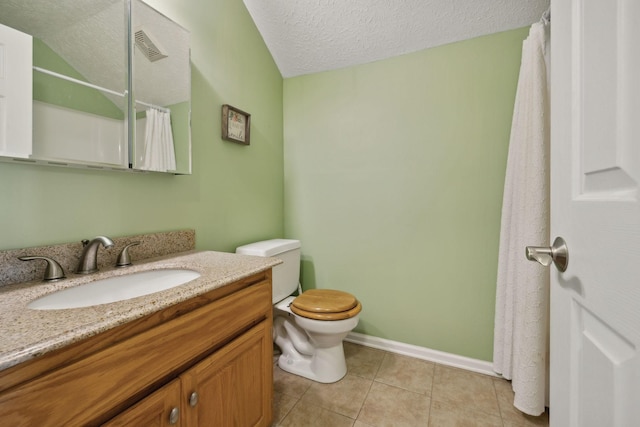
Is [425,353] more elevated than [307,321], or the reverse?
[307,321]

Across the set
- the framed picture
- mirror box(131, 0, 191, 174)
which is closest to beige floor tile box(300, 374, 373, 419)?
mirror box(131, 0, 191, 174)

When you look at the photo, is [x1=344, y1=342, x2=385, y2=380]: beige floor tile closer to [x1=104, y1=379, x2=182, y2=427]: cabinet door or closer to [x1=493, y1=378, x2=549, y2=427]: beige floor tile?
[x1=493, y1=378, x2=549, y2=427]: beige floor tile

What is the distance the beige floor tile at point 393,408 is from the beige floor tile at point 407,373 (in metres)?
0.05

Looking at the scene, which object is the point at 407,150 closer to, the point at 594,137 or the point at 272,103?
the point at 272,103

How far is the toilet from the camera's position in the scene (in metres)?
1.47

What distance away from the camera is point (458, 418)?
1.31m

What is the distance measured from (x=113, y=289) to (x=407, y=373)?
1637mm

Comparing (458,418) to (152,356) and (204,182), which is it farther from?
(204,182)

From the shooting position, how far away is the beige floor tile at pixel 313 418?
50.2 inches

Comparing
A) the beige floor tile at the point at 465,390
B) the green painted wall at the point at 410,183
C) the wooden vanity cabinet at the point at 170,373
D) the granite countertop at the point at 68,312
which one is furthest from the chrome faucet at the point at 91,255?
the beige floor tile at the point at 465,390

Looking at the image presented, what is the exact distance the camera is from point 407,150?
1.80 meters

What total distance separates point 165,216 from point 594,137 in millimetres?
1496

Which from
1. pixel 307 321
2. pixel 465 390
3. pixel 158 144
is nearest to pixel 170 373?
pixel 307 321

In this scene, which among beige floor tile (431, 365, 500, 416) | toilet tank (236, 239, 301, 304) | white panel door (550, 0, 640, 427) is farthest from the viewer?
toilet tank (236, 239, 301, 304)
